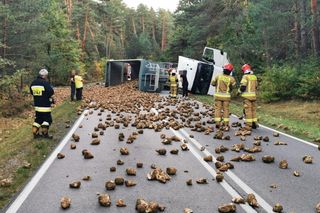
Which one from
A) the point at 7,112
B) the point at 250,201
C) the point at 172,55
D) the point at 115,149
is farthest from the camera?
the point at 172,55

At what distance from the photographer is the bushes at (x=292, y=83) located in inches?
810

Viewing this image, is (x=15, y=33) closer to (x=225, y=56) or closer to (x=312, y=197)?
(x=225, y=56)

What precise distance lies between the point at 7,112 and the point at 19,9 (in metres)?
8.01

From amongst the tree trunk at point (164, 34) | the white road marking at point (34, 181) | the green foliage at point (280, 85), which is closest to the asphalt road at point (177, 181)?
the white road marking at point (34, 181)

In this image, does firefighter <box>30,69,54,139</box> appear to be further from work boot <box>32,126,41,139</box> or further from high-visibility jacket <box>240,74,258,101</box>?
high-visibility jacket <box>240,74,258,101</box>

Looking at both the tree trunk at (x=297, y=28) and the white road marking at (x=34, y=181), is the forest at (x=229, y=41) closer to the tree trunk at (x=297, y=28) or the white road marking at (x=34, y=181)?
the tree trunk at (x=297, y=28)

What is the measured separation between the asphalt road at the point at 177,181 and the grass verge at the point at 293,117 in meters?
2.43

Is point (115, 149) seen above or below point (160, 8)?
below

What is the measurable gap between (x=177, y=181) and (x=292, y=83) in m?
16.3

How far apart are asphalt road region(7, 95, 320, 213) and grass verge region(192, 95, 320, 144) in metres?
2.43

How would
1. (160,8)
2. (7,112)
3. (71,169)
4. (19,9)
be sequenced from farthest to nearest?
1. (160,8)
2. (19,9)
3. (7,112)
4. (71,169)

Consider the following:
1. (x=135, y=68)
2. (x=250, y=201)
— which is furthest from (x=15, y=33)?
(x=250, y=201)

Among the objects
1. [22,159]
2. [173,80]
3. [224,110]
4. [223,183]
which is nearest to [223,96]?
[224,110]

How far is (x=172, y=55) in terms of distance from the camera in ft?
200
